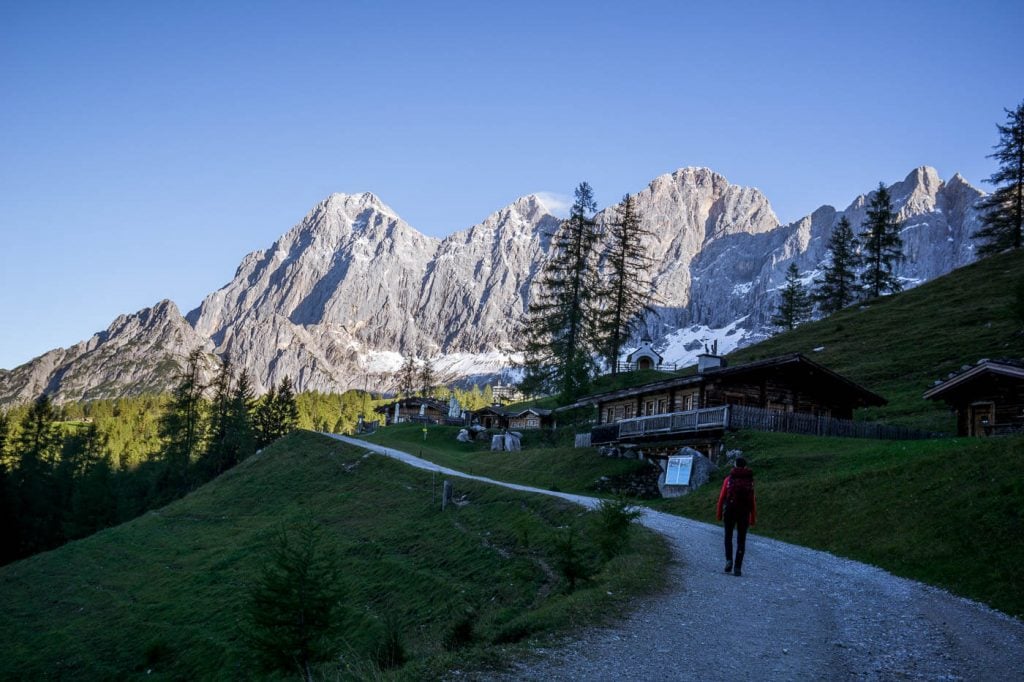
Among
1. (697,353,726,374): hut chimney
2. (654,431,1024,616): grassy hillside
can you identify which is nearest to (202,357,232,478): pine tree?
(697,353,726,374): hut chimney

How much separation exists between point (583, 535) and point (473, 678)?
13.0m

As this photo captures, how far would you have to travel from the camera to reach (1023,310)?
42094mm

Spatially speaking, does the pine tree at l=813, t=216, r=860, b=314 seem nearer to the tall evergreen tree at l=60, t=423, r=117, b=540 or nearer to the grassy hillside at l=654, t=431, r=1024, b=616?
the grassy hillside at l=654, t=431, r=1024, b=616

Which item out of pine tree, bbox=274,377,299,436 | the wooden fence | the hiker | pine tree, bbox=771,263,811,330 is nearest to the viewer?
the hiker

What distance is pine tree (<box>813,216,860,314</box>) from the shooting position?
273 feet

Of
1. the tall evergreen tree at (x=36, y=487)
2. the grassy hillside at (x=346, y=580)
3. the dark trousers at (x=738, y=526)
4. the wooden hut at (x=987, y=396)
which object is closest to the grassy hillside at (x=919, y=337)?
the wooden hut at (x=987, y=396)

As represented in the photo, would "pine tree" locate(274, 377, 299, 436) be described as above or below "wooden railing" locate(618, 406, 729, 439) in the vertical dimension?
below

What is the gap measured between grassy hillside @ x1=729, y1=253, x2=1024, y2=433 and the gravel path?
29.0 m

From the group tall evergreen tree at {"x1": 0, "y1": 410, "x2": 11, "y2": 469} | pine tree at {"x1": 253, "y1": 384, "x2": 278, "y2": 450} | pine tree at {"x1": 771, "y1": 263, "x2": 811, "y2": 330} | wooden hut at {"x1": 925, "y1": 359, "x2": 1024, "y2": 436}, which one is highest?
pine tree at {"x1": 771, "y1": 263, "x2": 811, "y2": 330}

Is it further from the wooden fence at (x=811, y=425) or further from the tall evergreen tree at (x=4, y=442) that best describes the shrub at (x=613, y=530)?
the tall evergreen tree at (x=4, y=442)

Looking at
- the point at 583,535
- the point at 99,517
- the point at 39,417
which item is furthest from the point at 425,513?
the point at 39,417

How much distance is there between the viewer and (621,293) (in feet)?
219

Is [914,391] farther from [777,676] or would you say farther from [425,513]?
[777,676]

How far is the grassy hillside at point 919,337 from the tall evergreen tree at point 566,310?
17161 millimetres
